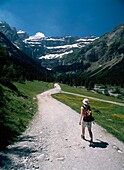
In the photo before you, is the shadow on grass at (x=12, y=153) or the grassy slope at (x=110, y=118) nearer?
the shadow on grass at (x=12, y=153)

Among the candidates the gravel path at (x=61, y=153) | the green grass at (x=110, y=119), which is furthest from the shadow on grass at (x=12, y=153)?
the green grass at (x=110, y=119)

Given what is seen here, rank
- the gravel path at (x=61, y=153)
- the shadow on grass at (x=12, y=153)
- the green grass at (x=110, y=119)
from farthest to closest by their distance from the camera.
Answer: the green grass at (x=110, y=119)
the gravel path at (x=61, y=153)
the shadow on grass at (x=12, y=153)

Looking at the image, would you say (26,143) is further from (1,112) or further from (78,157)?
(1,112)

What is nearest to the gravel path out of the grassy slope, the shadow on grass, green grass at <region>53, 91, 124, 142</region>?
the shadow on grass

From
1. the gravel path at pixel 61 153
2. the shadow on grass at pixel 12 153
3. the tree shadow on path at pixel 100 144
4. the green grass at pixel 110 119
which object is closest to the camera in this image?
the shadow on grass at pixel 12 153

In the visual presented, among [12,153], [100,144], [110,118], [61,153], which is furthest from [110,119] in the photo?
[12,153]

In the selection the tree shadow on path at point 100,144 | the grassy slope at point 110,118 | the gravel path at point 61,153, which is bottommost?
the grassy slope at point 110,118

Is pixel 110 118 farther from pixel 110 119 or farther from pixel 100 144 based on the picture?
pixel 100 144

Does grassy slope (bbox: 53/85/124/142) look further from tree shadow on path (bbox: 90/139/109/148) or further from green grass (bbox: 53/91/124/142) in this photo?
tree shadow on path (bbox: 90/139/109/148)

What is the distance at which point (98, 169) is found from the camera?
9.20 metres

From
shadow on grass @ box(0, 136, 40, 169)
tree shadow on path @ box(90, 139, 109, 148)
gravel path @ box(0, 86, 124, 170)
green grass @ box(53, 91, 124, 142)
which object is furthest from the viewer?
green grass @ box(53, 91, 124, 142)

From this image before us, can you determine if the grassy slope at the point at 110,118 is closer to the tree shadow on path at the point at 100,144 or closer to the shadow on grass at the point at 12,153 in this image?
the tree shadow on path at the point at 100,144

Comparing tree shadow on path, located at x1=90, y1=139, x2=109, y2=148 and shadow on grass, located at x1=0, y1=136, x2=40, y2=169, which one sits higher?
shadow on grass, located at x1=0, y1=136, x2=40, y2=169

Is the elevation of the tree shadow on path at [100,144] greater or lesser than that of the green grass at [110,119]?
greater
